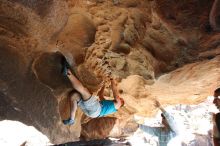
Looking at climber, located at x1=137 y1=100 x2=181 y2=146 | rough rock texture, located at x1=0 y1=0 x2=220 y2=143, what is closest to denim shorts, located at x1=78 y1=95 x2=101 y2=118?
rough rock texture, located at x1=0 y1=0 x2=220 y2=143

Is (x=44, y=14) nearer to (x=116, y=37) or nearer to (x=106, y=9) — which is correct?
(x=106, y=9)

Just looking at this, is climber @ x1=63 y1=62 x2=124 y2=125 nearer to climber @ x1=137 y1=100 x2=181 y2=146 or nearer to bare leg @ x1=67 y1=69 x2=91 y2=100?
bare leg @ x1=67 y1=69 x2=91 y2=100

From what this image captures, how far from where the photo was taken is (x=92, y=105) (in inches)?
256

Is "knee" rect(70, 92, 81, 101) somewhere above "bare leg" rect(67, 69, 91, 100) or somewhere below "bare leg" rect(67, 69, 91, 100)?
below

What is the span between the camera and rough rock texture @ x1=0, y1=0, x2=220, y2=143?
462 centimetres

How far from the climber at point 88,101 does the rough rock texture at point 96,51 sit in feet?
0.89

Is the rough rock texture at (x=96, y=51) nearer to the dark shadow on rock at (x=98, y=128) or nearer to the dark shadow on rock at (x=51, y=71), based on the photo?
the dark shadow on rock at (x=51, y=71)

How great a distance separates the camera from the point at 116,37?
6.12m

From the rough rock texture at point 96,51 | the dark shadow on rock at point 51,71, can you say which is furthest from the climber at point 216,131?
the dark shadow on rock at point 51,71

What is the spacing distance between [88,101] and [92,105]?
0.21 metres

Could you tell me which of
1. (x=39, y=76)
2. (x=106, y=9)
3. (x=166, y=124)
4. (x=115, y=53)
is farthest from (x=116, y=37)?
(x=166, y=124)

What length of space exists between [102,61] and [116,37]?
746mm

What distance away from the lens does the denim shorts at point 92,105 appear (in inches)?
251

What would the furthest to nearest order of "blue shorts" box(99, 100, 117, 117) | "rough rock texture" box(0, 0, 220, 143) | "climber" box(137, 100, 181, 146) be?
"climber" box(137, 100, 181, 146), "blue shorts" box(99, 100, 117, 117), "rough rock texture" box(0, 0, 220, 143)
